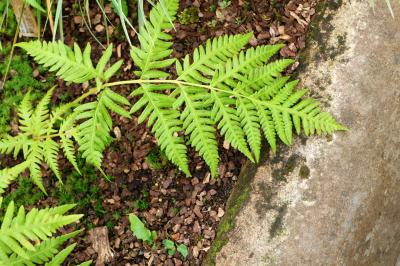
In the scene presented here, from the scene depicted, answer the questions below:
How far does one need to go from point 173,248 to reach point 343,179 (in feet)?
3.29

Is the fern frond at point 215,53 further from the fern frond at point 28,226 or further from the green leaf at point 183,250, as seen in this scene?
the green leaf at point 183,250

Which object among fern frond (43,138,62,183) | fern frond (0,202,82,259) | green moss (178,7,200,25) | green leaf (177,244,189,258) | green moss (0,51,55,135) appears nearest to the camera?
fern frond (0,202,82,259)

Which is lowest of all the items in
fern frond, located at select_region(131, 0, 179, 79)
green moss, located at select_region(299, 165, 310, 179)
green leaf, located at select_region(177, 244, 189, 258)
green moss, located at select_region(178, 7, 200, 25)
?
green leaf, located at select_region(177, 244, 189, 258)

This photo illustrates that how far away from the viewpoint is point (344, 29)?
8.39 ft

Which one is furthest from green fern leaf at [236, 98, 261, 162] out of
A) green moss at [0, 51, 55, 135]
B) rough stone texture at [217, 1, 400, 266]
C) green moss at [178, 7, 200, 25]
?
green moss at [0, 51, 55, 135]

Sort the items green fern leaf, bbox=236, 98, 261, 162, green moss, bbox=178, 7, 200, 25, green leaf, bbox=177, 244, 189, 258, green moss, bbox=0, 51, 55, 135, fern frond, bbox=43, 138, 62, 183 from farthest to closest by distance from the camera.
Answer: green moss, bbox=0, 51, 55, 135, green moss, bbox=178, 7, 200, 25, green leaf, bbox=177, 244, 189, 258, fern frond, bbox=43, 138, 62, 183, green fern leaf, bbox=236, 98, 261, 162

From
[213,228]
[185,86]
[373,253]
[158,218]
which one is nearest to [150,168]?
[158,218]

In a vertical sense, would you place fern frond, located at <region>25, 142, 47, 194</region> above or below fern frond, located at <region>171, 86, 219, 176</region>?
below

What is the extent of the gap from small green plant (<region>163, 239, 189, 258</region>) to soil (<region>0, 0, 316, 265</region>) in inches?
0.8

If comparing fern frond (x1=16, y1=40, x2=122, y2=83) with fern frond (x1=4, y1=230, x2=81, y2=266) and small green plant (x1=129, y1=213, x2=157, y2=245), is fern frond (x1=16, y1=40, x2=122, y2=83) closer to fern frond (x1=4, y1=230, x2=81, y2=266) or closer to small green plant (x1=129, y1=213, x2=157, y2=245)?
fern frond (x1=4, y1=230, x2=81, y2=266)

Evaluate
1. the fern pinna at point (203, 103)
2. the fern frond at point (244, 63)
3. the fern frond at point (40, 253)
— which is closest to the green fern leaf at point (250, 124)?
the fern pinna at point (203, 103)

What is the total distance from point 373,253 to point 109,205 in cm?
140

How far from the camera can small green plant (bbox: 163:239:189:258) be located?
2829mm

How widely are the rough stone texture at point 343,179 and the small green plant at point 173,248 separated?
1.19 ft
